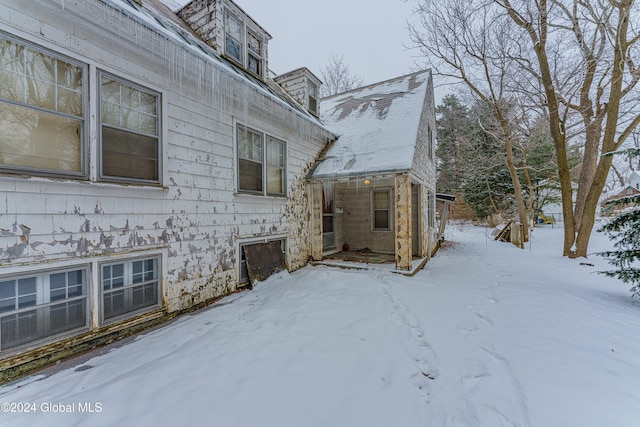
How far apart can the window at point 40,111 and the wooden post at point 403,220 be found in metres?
5.42

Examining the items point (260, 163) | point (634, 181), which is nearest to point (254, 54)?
point (260, 163)

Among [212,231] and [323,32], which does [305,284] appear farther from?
[323,32]

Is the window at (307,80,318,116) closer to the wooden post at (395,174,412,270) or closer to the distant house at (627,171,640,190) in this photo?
the wooden post at (395,174,412,270)

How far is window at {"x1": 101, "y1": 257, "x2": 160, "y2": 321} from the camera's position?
10.5ft

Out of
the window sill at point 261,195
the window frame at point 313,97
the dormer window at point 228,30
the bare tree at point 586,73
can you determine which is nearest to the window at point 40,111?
the window sill at point 261,195

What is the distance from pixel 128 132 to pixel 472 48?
44.7ft

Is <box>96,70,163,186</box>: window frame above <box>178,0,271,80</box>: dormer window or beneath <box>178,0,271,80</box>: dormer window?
beneath

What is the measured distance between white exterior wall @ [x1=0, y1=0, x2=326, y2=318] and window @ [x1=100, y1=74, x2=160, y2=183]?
0.37 feet

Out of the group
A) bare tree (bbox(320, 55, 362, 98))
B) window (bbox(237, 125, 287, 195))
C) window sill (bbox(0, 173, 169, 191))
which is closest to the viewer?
window sill (bbox(0, 173, 169, 191))

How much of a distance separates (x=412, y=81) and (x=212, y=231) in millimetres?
8237

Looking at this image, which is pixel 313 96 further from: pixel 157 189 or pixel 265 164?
pixel 157 189

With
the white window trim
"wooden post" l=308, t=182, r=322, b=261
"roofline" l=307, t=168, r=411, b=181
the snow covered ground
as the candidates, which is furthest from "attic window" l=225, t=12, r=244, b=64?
the white window trim

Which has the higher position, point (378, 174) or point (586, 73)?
point (586, 73)

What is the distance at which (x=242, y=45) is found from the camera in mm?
5633
